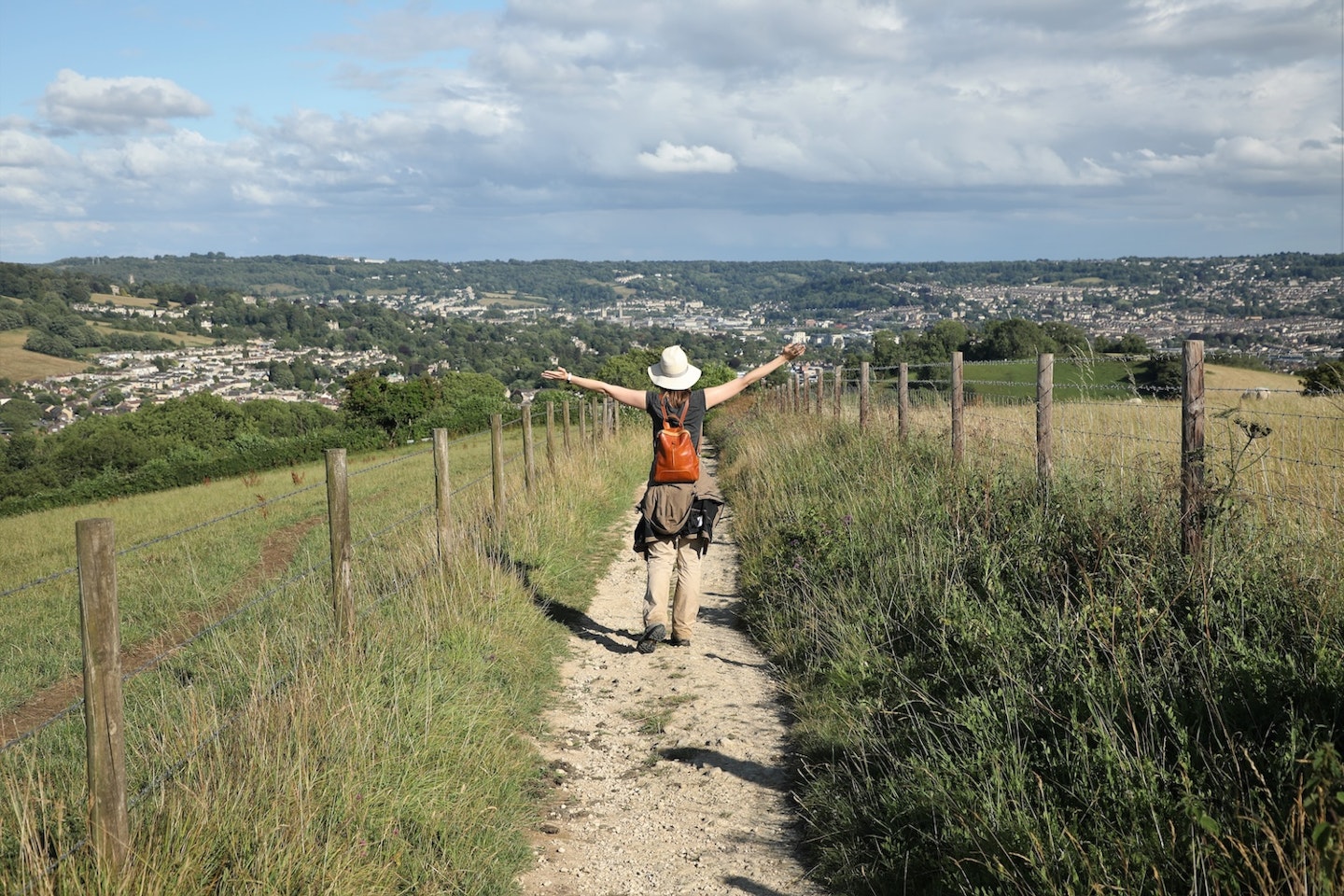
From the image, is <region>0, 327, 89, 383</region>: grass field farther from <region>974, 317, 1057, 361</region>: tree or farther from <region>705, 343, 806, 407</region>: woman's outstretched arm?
<region>705, 343, 806, 407</region>: woman's outstretched arm

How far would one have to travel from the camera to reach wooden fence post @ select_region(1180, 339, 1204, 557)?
213 inches

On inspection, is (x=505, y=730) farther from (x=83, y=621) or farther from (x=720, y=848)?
(x=83, y=621)

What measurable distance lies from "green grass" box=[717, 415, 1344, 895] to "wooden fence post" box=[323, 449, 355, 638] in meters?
2.49

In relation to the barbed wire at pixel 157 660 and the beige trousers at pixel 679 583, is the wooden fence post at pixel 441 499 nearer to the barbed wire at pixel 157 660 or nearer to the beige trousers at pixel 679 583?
the beige trousers at pixel 679 583

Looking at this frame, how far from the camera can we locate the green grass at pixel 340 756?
3350mm

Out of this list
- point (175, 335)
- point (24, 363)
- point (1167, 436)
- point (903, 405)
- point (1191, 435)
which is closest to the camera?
point (1191, 435)

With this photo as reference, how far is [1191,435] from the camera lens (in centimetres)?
574

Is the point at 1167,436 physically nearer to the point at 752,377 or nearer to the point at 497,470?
the point at 752,377

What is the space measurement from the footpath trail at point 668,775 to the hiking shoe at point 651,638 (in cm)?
6

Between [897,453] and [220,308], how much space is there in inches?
7767

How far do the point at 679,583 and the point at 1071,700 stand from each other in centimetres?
381

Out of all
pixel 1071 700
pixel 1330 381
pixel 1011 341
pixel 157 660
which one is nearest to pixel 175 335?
pixel 1011 341

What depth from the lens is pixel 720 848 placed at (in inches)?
177

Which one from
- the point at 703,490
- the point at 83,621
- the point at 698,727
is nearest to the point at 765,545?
the point at 703,490
